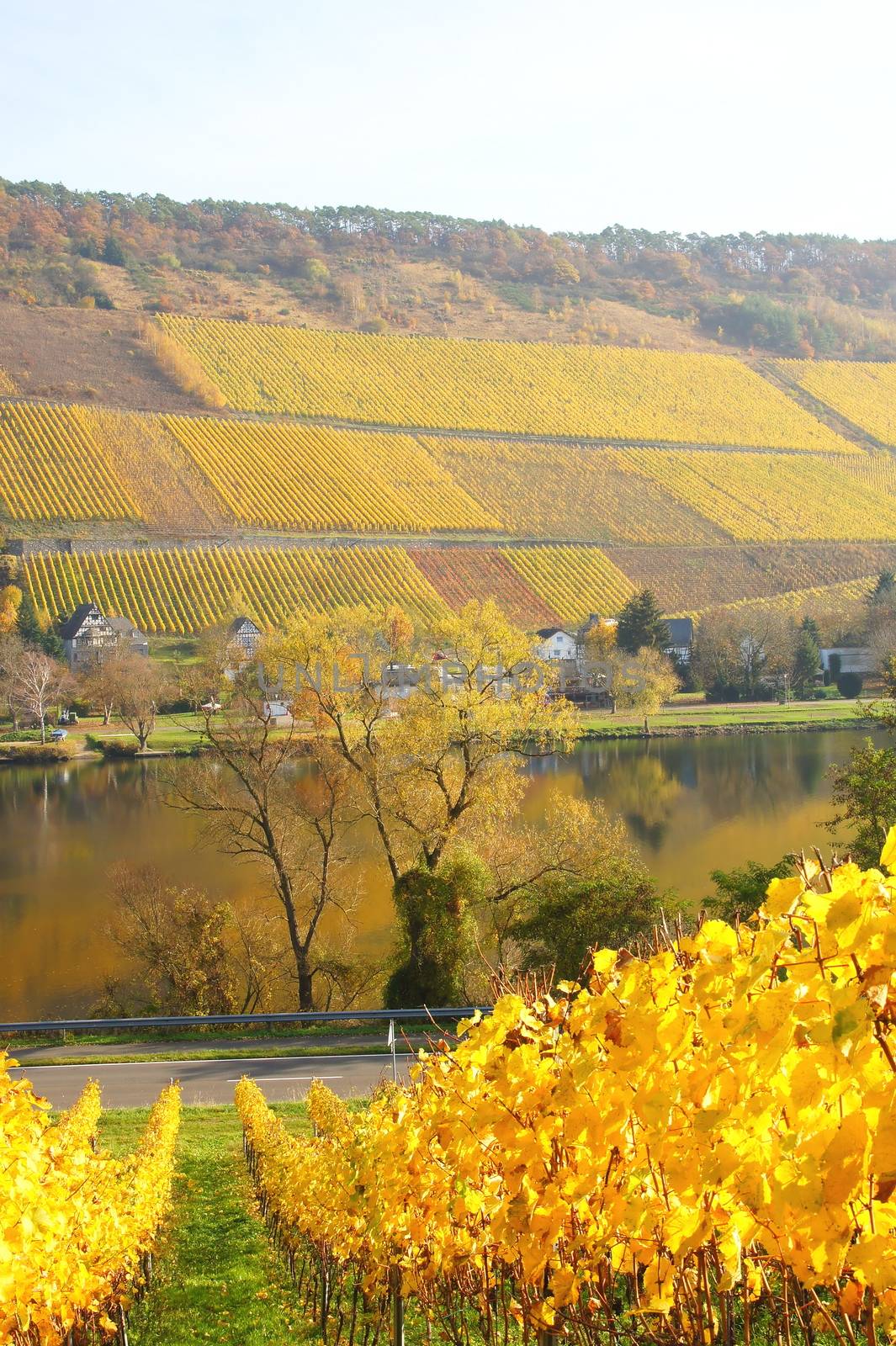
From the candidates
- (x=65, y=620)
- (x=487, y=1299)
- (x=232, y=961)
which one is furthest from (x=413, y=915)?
(x=65, y=620)

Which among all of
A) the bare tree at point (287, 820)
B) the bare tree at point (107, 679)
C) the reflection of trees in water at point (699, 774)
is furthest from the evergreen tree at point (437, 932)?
the bare tree at point (107, 679)

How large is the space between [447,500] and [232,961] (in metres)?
58.8

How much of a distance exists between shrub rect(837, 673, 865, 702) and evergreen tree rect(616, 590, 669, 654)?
31.3 ft

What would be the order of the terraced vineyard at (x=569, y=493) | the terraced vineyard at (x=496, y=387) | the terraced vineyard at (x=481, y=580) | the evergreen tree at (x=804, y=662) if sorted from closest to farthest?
the evergreen tree at (x=804, y=662)
the terraced vineyard at (x=481, y=580)
the terraced vineyard at (x=569, y=493)
the terraced vineyard at (x=496, y=387)

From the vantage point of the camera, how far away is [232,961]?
65.8ft

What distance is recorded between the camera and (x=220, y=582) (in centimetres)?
6138

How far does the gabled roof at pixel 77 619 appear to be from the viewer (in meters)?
53.8

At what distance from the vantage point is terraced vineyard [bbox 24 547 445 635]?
57375 mm

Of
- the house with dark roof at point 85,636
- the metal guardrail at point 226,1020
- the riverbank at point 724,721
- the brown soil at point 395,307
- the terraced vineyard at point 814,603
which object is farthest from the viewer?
the brown soil at point 395,307

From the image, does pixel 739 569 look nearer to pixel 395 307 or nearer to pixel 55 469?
pixel 55 469

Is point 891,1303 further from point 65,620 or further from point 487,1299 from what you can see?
point 65,620

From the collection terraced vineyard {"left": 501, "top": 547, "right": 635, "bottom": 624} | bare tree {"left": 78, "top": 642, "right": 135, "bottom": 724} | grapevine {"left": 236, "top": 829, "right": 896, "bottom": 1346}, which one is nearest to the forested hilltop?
terraced vineyard {"left": 501, "top": 547, "right": 635, "bottom": 624}

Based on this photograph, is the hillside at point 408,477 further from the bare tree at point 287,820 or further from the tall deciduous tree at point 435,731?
the tall deciduous tree at point 435,731

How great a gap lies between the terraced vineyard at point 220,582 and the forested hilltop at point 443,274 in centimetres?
4835
